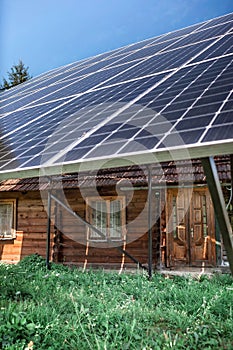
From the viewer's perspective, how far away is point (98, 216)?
1086cm

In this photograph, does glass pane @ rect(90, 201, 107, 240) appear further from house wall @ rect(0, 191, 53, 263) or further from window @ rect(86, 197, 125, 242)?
house wall @ rect(0, 191, 53, 263)

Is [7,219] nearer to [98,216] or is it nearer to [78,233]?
[78,233]

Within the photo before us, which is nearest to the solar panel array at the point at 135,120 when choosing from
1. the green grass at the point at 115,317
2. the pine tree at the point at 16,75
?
the green grass at the point at 115,317

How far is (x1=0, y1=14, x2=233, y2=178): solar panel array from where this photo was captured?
267 cm

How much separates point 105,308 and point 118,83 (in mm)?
3491

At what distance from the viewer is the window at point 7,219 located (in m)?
11.8

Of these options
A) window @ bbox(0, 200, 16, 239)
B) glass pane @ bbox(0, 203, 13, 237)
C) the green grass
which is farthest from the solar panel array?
glass pane @ bbox(0, 203, 13, 237)

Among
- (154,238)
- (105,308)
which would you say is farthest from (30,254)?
(105,308)

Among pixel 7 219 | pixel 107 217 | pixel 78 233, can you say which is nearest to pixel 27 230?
pixel 7 219

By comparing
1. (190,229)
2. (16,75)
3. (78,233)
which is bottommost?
(78,233)

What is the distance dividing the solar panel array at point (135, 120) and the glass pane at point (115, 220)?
5.20m

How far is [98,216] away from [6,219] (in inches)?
136

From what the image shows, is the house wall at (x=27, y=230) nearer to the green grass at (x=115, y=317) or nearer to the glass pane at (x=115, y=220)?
the glass pane at (x=115, y=220)

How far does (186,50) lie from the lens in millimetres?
6785
